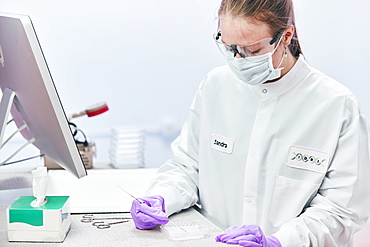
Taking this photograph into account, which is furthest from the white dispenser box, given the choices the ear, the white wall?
the white wall

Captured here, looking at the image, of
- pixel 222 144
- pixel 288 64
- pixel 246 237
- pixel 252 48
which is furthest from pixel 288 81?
pixel 246 237

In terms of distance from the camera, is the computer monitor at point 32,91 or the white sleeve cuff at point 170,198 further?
the white sleeve cuff at point 170,198

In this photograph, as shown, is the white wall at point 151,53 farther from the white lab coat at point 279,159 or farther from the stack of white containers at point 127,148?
the white lab coat at point 279,159

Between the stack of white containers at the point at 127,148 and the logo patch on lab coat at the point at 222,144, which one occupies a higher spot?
the logo patch on lab coat at the point at 222,144

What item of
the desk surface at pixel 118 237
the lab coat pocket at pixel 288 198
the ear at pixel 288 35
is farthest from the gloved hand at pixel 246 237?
the ear at pixel 288 35

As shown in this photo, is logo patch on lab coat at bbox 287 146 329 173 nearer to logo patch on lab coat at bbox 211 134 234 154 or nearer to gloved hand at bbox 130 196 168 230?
logo patch on lab coat at bbox 211 134 234 154

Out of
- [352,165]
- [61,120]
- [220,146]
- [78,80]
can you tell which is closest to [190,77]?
[78,80]

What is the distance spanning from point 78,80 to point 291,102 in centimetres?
230

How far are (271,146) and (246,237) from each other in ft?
1.37

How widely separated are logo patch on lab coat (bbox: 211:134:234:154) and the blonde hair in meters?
0.37

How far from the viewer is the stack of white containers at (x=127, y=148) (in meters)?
2.72

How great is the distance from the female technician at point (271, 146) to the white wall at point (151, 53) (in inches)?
80.1

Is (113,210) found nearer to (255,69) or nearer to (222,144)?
(222,144)

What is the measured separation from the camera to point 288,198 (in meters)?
1.55
